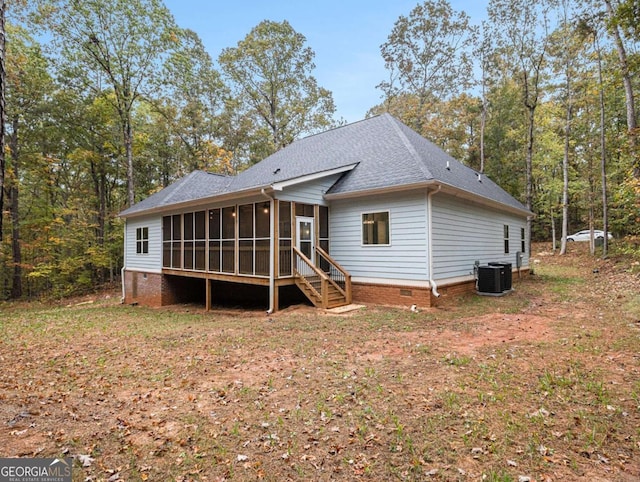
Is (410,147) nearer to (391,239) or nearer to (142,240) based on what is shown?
(391,239)

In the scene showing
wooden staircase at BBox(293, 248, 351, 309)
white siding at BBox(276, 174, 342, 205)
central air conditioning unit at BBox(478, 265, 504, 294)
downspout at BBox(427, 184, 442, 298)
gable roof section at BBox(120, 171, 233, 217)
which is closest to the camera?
downspout at BBox(427, 184, 442, 298)

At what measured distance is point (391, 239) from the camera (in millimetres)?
9391

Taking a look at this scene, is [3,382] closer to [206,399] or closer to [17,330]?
Answer: [206,399]

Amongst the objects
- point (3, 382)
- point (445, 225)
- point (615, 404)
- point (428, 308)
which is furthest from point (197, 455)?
point (445, 225)

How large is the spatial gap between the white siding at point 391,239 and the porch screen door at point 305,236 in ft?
2.86

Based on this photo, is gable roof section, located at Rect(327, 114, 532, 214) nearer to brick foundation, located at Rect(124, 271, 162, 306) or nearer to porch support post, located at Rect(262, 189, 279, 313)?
porch support post, located at Rect(262, 189, 279, 313)

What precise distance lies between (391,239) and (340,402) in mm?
6396

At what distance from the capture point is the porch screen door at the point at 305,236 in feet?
32.3

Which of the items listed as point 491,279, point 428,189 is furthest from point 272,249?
point 491,279

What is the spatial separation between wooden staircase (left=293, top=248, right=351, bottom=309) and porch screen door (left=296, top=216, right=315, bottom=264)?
0.87 feet

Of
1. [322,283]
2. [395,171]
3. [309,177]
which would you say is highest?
[395,171]

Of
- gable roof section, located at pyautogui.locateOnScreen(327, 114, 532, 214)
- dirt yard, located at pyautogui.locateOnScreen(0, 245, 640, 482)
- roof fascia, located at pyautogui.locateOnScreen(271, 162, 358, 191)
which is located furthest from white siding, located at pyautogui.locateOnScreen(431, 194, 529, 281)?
roof fascia, located at pyautogui.locateOnScreen(271, 162, 358, 191)

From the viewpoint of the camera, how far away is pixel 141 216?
14938 millimetres

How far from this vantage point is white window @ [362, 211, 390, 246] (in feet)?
31.3
